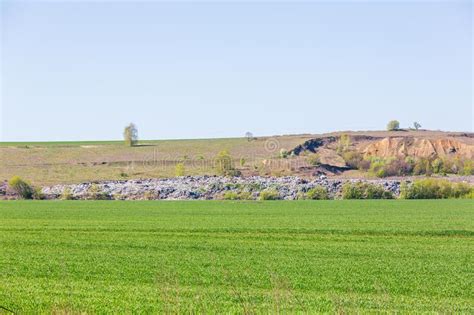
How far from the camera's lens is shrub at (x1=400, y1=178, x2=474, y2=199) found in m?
74.1

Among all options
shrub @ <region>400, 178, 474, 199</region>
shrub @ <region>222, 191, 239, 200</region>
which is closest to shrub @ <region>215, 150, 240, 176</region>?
shrub @ <region>222, 191, 239, 200</region>

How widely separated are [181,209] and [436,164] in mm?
46436

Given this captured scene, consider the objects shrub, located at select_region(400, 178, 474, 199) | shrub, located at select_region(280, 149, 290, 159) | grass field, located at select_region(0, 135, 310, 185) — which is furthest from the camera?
shrub, located at select_region(280, 149, 290, 159)

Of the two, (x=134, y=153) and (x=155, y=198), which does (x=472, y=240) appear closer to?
(x=155, y=198)

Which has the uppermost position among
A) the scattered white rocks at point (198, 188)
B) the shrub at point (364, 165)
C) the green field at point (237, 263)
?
the shrub at point (364, 165)

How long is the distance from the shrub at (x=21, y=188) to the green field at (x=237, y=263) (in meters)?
33.4

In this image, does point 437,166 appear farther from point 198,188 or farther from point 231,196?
point 198,188

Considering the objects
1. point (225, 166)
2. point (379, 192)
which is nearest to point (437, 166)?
point (379, 192)

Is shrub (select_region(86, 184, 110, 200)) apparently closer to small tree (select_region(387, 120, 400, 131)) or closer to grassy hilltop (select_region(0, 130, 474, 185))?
grassy hilltop (select_region(0, 130, 474, 185))

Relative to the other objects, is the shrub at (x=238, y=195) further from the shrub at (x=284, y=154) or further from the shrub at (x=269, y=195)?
the shrub at (x=284, y=154)

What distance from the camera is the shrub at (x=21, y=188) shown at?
79250mm

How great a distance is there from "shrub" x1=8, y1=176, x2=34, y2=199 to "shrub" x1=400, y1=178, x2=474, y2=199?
3563 centimetres

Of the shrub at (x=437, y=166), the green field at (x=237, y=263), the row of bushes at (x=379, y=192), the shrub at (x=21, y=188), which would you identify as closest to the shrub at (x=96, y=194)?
the shrub at (x=21, y=188)

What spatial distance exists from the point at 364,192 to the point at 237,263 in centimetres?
5175
